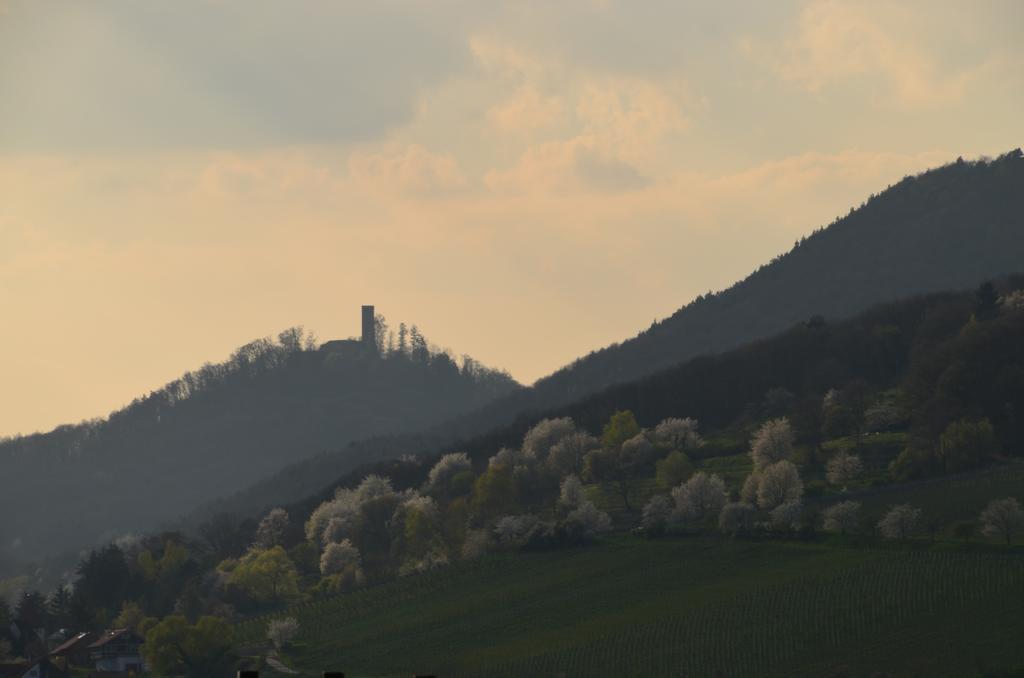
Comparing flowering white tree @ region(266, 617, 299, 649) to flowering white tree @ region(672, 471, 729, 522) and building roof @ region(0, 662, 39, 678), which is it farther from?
flowering white tree @ region(672, 471, 729, 522)

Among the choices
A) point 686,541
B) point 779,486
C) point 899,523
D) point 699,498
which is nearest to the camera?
point 899,523

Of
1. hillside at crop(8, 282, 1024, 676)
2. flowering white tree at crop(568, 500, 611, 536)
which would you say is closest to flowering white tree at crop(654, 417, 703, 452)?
hillside at crop(8, 282, 1024, 676)

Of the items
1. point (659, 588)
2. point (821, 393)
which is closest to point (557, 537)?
point (659, 588)

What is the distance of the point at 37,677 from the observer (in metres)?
118

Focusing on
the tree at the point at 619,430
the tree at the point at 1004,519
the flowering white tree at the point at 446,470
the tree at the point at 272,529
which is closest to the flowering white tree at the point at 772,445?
the tree at the point at 619,430

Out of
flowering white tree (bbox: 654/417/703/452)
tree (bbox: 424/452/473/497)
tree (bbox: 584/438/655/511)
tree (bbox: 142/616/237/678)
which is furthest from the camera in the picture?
tree (bbox: 424/452/473/497)

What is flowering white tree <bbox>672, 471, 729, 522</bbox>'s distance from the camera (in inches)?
5128

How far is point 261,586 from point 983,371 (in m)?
67.6

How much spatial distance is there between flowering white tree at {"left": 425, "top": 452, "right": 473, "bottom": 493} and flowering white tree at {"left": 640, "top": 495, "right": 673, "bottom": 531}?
45.4 meters

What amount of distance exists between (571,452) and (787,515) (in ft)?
161

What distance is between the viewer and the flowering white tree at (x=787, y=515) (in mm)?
118812

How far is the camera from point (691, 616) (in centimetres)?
10238

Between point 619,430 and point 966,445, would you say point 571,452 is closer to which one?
point 619,430

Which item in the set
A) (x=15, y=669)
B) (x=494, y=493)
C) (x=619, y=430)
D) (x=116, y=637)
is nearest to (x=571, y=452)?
(x=619, y=430)
